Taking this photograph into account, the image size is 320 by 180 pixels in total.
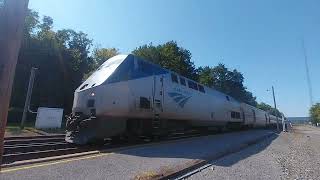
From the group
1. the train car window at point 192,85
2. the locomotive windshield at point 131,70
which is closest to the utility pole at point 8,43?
the locomotive windshield at point 131,70

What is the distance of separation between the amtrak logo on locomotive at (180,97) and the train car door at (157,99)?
0.96 metres

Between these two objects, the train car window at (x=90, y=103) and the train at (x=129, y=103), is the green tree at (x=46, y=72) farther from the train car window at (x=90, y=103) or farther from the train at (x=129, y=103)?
the train car window at (x=90, y=103)

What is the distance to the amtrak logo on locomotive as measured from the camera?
17.6m

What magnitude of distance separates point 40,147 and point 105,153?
308cm

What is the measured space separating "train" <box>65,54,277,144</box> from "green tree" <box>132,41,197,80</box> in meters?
37.1

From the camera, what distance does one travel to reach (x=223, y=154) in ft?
39.4

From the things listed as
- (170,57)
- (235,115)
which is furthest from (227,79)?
(235,115)

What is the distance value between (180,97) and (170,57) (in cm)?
4060

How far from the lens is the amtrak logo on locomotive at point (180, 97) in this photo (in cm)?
1762

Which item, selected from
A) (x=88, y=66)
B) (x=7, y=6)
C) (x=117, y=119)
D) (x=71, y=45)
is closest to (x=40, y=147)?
(x=117, y=119)

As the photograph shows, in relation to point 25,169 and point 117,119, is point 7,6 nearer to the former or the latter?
point 25,169

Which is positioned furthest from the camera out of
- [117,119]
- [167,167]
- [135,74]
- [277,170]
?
[135,74]

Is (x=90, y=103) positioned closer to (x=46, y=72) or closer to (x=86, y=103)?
(x=86, y=103)

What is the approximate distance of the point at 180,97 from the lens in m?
18.5
